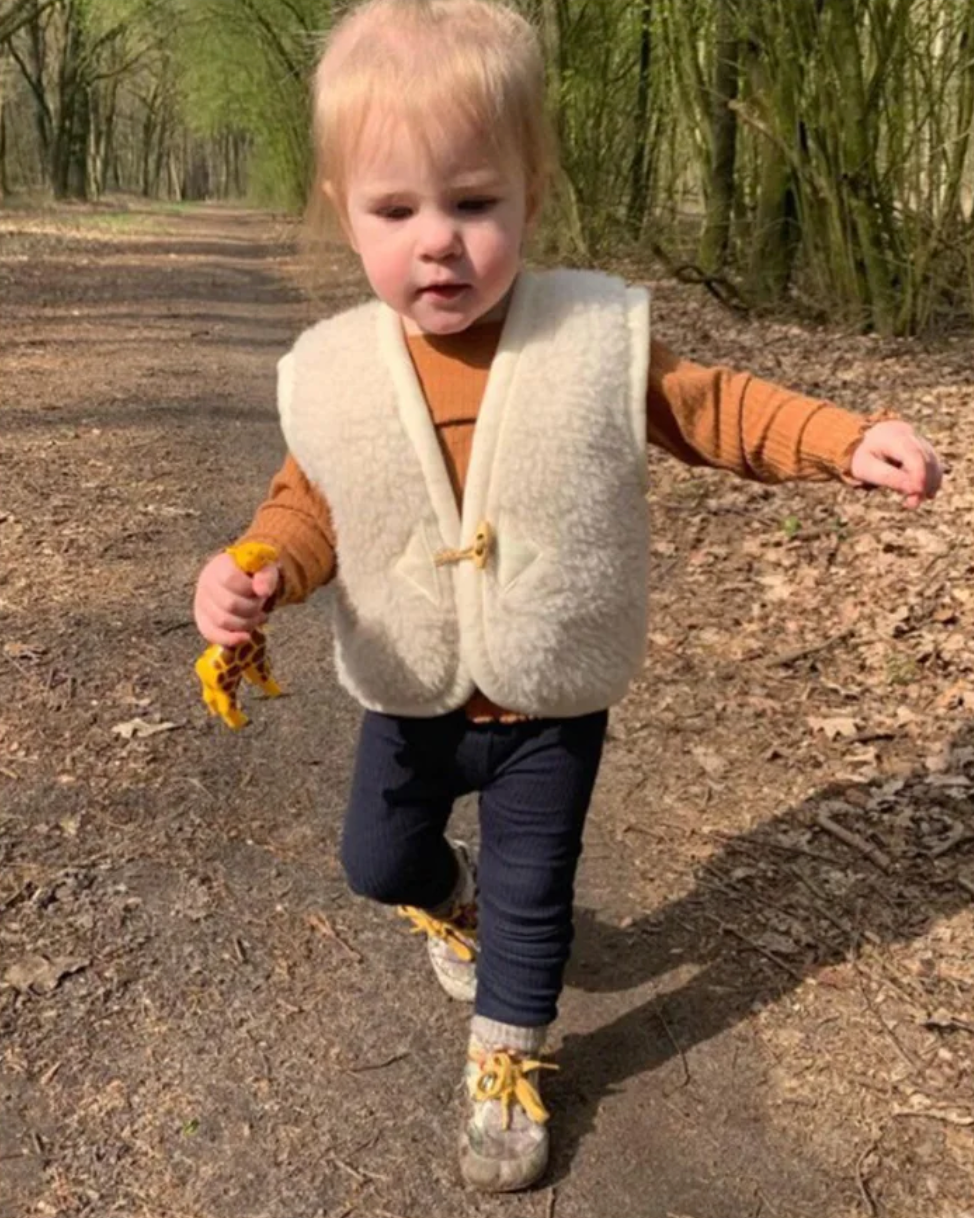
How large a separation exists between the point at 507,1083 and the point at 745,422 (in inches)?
48.6

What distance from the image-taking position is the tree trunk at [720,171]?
1105 centimetres

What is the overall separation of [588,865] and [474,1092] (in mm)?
955

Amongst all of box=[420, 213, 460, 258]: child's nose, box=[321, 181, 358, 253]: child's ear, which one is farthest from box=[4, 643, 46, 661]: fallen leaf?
box=[420, 213, 460, 258]: child's nose

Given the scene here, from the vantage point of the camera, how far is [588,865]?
3293mm

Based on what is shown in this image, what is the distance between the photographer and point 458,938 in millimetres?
2725

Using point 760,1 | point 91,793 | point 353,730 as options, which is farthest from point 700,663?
point 760,1

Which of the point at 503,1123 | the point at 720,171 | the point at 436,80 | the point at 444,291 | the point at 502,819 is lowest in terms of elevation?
the point at 503,1123

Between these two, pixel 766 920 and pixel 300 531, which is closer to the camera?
pixel 300 531

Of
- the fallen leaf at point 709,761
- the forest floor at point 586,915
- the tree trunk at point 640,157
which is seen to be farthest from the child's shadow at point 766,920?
the tree trunk at point 640,157

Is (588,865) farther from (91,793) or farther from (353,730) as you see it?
(91,793)

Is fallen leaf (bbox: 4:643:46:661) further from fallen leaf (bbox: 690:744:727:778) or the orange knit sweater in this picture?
the orange knit sweater

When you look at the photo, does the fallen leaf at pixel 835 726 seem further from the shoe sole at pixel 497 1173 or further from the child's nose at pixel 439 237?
the child's nose at pixel 439 237

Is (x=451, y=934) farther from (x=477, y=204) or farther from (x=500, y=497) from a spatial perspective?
(x=477, y=204)

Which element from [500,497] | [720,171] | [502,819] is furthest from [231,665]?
[720,171]
